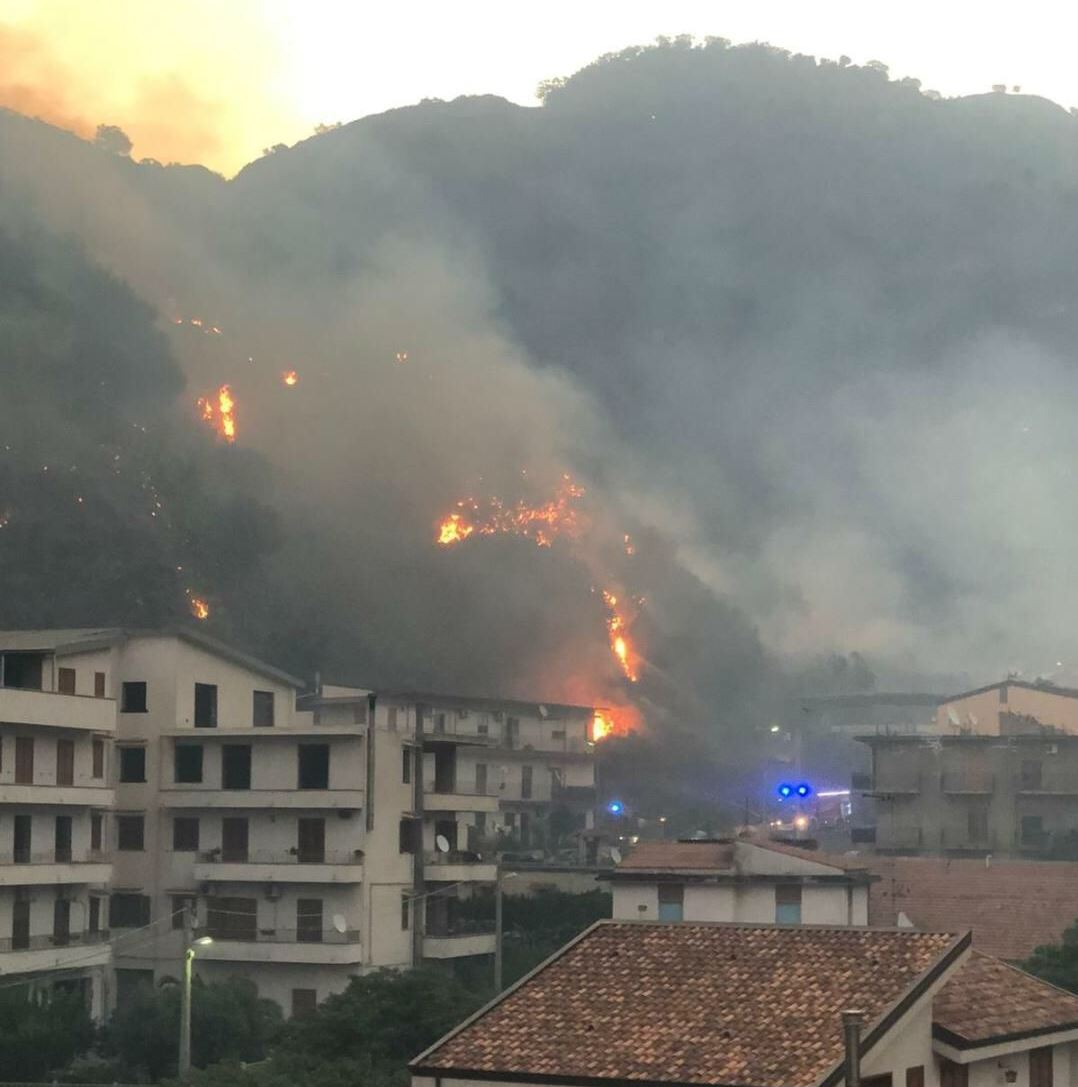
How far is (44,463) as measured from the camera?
459 ft

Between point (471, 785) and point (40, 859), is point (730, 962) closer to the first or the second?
point (40, 859)

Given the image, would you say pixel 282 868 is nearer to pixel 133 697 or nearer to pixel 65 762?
pixel 65 762

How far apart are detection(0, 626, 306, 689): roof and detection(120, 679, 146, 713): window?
5.04 ft

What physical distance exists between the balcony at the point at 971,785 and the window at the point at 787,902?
42408mm

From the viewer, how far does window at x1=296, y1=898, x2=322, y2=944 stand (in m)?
72.0

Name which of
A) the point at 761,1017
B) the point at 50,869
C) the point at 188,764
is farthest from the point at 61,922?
the point at 761,1017

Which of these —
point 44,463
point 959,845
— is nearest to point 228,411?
point 44,463

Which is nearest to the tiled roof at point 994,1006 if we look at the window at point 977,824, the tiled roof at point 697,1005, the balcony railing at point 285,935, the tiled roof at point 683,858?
the tiled roof at point 697,1005

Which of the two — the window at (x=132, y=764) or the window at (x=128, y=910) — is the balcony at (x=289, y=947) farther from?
the window at (x=132, y=764)

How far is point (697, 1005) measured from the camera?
2814 cm

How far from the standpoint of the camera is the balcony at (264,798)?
7231 cm

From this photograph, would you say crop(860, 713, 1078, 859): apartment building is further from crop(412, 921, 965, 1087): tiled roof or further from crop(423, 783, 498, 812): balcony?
crop(412, 921, 965, 1087): tiled roof

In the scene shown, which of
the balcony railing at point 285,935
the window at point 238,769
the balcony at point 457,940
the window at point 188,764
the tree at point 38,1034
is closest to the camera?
the tree at point 38,1034

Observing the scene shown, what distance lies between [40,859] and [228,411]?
318 ft
